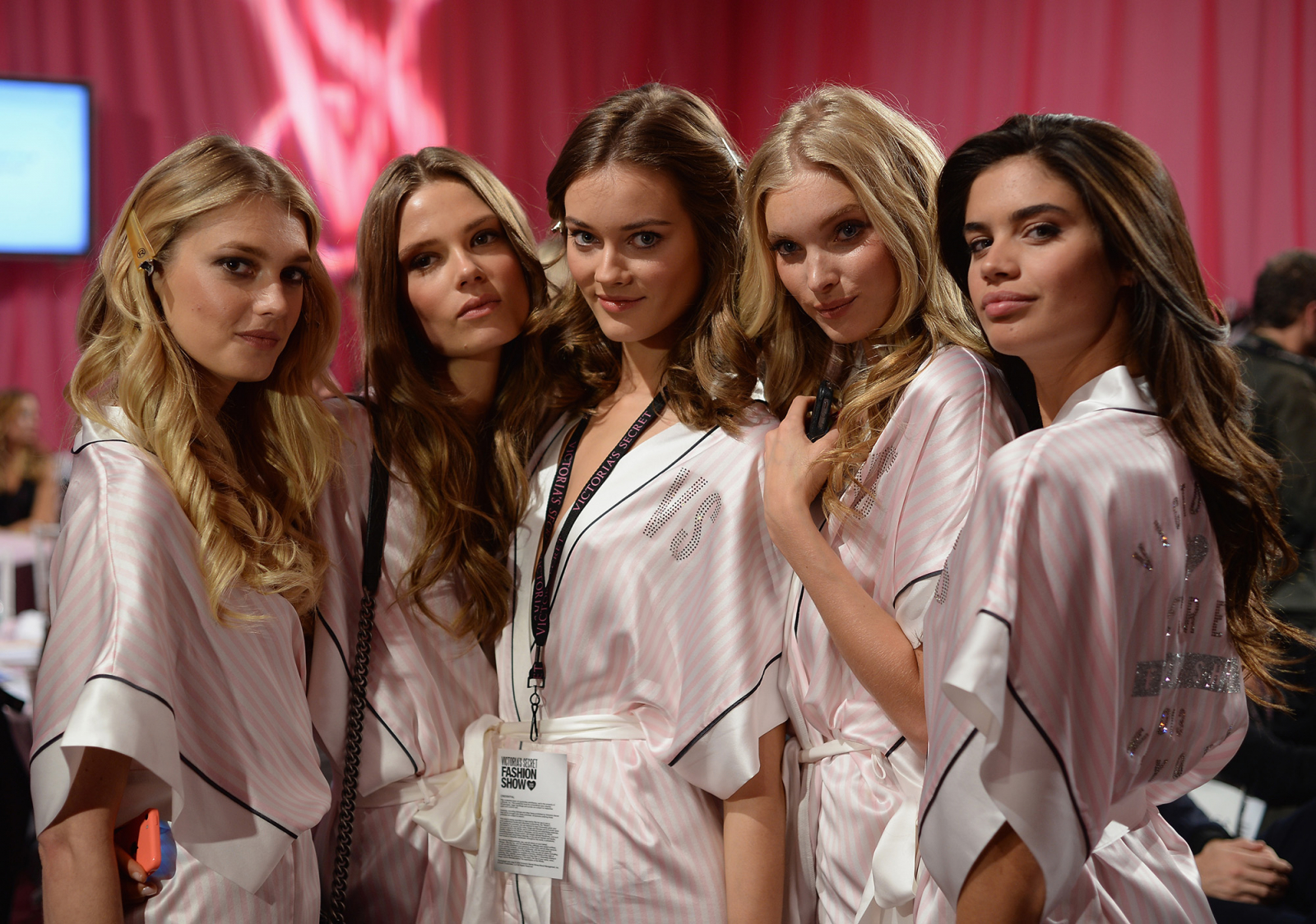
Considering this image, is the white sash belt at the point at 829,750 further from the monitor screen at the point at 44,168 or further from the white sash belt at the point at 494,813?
the monitor screen at the point at 44,168

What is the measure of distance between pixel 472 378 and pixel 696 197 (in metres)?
0.56

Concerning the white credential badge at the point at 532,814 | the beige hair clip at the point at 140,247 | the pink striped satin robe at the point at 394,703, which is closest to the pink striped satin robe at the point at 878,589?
the white credential badge at the point at 532,814

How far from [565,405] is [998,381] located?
0.85 metres

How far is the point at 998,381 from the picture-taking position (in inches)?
66.0

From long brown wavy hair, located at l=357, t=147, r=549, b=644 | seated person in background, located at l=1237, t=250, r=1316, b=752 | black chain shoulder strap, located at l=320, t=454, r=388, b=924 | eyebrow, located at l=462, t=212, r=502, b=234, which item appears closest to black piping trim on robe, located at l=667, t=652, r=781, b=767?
long brown wavy hair, located at l=357, t=147, r=549, b=644

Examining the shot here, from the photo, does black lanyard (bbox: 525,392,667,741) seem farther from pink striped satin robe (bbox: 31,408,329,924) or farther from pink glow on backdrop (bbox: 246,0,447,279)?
pink glow on backdrop (bbox: 246,0,447,279)

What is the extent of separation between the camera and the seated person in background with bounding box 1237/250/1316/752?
345cm

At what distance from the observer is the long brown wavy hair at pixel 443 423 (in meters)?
1.98

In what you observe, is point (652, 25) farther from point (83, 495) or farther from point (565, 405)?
point (83, 495)

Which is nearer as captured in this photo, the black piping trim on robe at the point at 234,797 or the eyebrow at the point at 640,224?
the black piping trim on robe at the point at 234,797

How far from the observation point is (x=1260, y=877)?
2.35 m

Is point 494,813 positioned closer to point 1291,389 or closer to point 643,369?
point 643,369

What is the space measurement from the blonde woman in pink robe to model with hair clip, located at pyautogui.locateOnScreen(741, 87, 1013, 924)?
16 centimetres

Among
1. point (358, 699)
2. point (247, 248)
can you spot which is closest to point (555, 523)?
point (358, 699)
